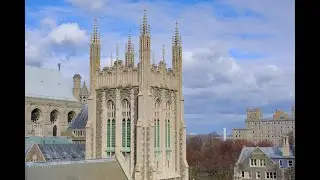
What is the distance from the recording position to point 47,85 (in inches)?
933

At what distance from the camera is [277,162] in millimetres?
13117

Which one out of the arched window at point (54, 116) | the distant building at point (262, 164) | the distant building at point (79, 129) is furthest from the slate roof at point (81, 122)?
the distant building at point (262, 164)

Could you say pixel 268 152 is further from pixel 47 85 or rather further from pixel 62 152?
pixel 47 85

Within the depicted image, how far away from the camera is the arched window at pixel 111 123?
47.9 ft

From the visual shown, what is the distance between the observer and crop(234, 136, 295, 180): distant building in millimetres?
13008

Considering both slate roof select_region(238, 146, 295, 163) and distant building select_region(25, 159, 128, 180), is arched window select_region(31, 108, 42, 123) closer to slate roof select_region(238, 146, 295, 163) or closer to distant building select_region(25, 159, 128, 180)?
distant building select_region(25, 159, 128, 180)

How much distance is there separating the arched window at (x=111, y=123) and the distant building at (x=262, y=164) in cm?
406

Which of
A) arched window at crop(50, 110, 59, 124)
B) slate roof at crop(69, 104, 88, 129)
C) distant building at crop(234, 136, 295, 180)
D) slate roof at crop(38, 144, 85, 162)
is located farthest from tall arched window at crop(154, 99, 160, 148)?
arched window at crop(50, 110, 59, 124)

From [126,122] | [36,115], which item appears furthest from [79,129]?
[126,122]

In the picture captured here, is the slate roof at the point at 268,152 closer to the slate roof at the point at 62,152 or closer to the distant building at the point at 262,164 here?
the distant building at the point at 262,164
